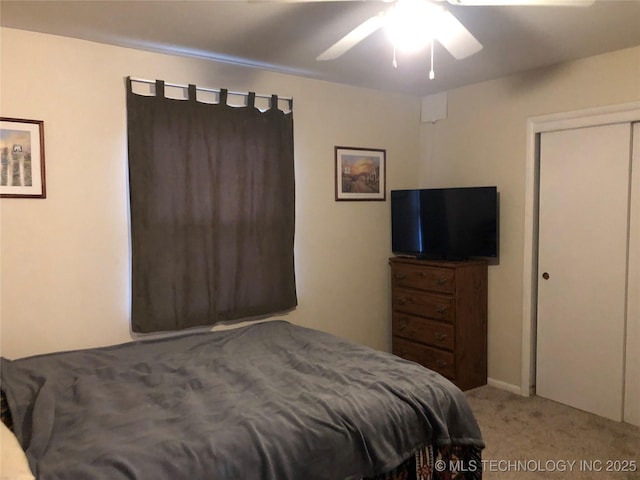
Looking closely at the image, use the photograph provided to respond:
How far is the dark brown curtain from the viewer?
2.97 m

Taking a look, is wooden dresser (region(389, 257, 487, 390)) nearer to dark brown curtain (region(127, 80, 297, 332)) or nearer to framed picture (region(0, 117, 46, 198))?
dark brown curtain (region(127, 80, 297, 332))

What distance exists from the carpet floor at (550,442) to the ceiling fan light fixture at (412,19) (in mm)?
2304

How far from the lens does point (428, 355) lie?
3811 millimetres

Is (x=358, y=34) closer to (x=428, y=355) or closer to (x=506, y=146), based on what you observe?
(x=506, y=146)

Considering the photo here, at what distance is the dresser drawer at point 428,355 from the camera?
3670 millimetres

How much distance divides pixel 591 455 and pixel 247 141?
288cm

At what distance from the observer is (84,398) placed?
2061mm

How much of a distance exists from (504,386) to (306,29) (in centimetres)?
303

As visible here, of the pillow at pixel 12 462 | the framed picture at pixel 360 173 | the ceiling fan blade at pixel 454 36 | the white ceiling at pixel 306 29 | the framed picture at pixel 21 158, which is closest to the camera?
the pillow at pixel 12 462

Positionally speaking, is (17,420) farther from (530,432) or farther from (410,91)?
(410,91)

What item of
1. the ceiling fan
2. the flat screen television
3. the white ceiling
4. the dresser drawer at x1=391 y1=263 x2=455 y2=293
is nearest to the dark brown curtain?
the white ceiling

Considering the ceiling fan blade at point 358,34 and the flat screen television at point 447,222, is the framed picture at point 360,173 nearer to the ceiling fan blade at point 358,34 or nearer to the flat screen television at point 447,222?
the flat screen television at point 447,222

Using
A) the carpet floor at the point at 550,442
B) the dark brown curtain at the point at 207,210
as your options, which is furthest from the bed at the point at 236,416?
the carpet floor at the point at 550,442

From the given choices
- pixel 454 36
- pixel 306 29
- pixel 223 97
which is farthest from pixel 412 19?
pixel 223 97
